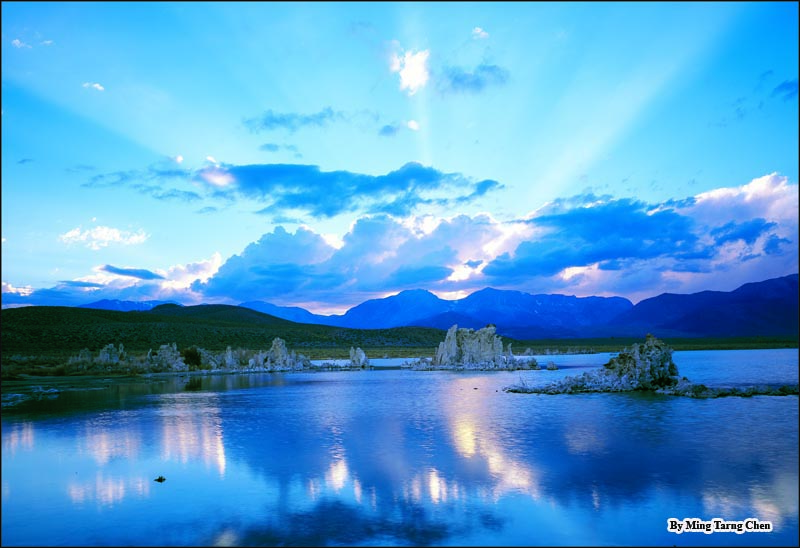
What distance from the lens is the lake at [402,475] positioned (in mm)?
10172

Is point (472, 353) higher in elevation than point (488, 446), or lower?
higher

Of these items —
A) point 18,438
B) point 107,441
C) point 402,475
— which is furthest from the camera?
point 18,438

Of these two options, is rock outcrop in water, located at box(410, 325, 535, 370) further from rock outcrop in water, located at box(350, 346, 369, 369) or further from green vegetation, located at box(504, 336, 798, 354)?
green vegetation, located at box(504, 336, 798, 354)

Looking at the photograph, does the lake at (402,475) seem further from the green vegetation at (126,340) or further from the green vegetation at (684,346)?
the green vegetation at (684,346)

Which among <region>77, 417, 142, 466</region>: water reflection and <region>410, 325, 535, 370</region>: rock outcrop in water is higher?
<region>410, 325, 535, 370</region>: rock outcrop in water

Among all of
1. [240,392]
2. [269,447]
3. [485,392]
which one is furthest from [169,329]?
[269,447]

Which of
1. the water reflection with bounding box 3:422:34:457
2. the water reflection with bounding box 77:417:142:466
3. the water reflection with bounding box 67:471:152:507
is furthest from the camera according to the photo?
the water reflection with bounding box 3:422:34:457

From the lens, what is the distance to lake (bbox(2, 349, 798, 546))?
400 inches

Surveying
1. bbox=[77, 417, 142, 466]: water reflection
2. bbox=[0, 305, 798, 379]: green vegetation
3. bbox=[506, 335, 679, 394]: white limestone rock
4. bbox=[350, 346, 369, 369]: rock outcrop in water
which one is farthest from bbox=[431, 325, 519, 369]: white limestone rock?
bbox=[77, 417, 142, 466]: water reflection

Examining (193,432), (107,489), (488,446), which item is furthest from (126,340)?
(488,446)

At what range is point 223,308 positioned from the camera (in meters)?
199

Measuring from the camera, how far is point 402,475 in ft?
46.6

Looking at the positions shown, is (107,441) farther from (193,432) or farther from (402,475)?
(402,475)

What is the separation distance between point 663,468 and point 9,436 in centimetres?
2213
